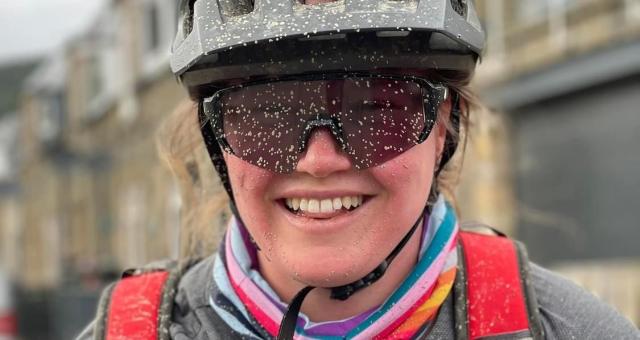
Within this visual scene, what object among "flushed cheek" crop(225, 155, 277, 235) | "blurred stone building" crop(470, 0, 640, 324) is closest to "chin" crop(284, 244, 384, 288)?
"flushed cheek" crop(225, 155, 277, 235)

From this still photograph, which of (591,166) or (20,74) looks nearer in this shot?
(591,166)

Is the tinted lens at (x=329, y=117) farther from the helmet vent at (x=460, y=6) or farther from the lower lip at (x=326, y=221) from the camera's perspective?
the helmet vent at (x=460, y=6)

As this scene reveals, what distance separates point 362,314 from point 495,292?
0.89ft

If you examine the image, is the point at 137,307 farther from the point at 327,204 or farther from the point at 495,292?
the point at 495,292

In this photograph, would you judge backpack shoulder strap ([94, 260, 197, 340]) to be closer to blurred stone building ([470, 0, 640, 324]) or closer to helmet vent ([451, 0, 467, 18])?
helmet vent ([451, 0, 467, 18])

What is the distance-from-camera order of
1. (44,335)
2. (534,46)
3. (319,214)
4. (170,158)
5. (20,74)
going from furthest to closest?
(20,74), (44,335), (534,46), (170,158), (319,214)

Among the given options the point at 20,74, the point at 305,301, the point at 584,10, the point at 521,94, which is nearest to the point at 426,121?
the point at 305,301

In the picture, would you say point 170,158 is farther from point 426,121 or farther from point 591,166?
point 591,166

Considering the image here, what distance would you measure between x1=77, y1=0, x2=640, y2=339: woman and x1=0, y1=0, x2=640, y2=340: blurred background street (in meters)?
0.40

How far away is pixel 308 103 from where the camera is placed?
1727mm

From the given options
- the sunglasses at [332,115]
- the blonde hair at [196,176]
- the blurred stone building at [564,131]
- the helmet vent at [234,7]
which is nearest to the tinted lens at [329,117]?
the sunglasses at [332,115]

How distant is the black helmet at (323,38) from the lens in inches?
67.0

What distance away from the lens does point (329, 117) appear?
171cm

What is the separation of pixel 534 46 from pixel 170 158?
24.7ft
